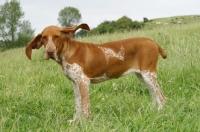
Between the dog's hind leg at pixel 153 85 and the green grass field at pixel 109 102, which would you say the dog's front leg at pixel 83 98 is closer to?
the green grass field at pixel 109 102

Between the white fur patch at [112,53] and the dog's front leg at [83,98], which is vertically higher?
the white fur patch at [112,53]

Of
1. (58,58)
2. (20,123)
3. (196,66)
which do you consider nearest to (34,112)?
(20,123)

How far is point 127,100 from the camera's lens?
5930mm

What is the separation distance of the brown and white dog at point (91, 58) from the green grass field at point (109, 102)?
0.39m

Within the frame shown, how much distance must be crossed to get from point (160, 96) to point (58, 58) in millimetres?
1879

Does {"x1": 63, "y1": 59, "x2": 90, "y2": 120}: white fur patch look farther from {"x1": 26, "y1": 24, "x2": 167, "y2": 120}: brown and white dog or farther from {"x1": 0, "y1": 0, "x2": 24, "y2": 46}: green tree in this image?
{"x1": 0, "y1": 0, "x2": 24, "y2": 46}: green tree

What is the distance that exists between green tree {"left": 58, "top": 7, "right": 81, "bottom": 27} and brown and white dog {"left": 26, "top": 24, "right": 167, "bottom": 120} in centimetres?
5958

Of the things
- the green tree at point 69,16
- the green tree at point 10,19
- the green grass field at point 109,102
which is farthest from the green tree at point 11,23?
the green grass field at point 109,102

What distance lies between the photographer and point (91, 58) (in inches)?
212

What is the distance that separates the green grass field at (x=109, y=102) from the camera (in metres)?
4.43

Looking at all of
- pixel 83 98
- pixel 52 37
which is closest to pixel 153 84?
pixel 83 98

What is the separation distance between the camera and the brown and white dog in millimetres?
5043

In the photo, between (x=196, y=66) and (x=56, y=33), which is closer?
(x=56, y=33)

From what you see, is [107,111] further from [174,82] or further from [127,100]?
[174,82]
